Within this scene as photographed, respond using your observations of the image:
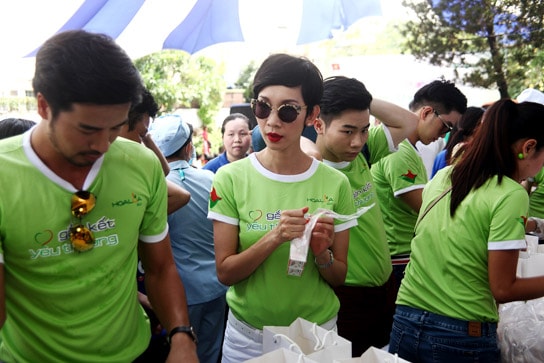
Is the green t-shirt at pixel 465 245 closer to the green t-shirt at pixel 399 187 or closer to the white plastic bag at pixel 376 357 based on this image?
the white plastic bag at pixel 376 357

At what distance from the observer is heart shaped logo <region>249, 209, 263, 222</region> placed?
6.52ft

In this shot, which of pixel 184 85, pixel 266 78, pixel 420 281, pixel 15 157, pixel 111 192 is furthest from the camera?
pixel 184 85

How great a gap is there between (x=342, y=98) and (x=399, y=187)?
2.95 feet

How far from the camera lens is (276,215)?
1.98m

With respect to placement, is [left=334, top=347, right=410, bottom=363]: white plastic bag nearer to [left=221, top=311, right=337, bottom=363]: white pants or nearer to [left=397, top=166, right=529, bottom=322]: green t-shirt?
[left=221, top=311, right=337, bottom=363]: white pants

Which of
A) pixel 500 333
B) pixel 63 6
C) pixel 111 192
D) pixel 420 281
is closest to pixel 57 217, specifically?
pixel 111 192

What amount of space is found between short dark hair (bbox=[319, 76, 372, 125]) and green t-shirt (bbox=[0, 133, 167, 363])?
3.50ft

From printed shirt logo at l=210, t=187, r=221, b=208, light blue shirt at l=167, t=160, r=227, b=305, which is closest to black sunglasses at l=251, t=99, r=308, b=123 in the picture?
printed shirt logo at l=210, t=187, r=221, b=208

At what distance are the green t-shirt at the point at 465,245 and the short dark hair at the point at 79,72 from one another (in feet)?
4.48

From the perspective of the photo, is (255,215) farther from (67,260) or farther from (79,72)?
(79,72)

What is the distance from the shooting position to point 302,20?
606 cm

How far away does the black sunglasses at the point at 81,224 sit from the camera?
147 centimetres

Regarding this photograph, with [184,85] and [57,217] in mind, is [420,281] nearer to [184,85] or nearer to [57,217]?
[57,217]

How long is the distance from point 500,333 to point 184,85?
54.5 ft
